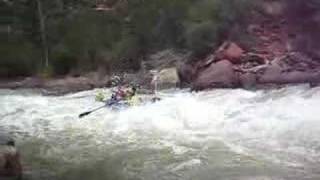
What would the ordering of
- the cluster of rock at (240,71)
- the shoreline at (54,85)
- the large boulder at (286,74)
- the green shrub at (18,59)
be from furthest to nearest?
the green shrub at (18,59)
the shoreline at (54,85)
the cluster of rock at (240,71)
the large boulder at (286,74)

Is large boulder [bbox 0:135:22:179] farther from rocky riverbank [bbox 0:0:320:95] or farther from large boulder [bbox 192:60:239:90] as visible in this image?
large boulder [bbox 192:60:239:90]

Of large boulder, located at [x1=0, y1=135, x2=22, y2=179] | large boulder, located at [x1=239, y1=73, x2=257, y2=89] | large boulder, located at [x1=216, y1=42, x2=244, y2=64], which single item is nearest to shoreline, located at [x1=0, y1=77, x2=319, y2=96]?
large boulder, located at [x1=216, y1=42, x2=244, y2=64]

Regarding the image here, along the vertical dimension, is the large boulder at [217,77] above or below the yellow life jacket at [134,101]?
above

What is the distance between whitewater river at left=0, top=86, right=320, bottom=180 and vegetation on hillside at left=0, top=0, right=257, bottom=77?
510cm

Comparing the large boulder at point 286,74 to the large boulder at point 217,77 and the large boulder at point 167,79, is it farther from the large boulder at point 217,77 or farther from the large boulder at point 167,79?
the large boulder at point 167,79

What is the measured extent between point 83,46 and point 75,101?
6185 mm

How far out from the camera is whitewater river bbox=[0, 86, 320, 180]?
28.6 feet

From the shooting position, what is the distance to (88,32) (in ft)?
70.9

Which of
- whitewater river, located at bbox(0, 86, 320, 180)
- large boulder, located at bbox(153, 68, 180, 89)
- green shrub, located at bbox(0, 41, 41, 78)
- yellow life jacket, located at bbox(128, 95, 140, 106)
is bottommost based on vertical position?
whitewater river, located at bbox(0, 86, 320, 180)

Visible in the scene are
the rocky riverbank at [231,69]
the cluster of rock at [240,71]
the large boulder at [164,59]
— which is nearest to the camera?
the cluster of rock at [240,71]

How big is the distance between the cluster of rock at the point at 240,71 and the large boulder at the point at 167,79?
0.38 meters

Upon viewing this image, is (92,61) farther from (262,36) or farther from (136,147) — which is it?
(136,147)

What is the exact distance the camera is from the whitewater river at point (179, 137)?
A: 8.70 metres

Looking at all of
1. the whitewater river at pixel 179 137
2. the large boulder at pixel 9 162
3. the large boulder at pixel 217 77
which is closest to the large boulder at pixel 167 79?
the large boulder at pixel 217 77
